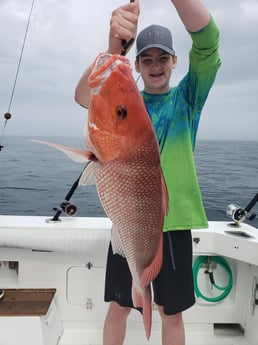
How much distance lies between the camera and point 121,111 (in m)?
1.21

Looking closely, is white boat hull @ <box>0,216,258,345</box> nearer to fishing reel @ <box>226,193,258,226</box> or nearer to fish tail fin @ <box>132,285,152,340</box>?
fishing reel @ <box>226,193,258,226</box>

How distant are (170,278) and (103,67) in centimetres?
149

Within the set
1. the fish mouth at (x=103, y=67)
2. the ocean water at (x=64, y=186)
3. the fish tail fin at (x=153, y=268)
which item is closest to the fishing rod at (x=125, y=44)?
the fish mouth at (x=103, y=67)

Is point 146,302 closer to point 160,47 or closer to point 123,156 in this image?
point 123,156

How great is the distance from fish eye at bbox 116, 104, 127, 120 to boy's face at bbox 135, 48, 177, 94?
37.9 inches

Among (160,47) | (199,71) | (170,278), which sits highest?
(160,47)

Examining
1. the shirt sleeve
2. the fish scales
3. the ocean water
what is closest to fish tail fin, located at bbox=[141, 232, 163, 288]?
the fish scales

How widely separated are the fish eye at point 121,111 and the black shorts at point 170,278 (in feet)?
3.75

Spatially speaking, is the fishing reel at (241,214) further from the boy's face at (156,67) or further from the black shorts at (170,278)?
the boy's face at (156,67)

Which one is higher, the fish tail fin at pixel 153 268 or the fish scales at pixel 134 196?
the fish scales at pixel 134 196

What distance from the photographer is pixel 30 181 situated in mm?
15539

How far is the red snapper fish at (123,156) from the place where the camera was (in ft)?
3.95

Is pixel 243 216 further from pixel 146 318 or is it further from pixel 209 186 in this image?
pixel 209 186

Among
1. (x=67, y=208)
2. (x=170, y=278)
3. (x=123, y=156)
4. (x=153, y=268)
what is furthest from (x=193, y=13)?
(x=67, y=208)
